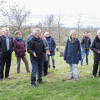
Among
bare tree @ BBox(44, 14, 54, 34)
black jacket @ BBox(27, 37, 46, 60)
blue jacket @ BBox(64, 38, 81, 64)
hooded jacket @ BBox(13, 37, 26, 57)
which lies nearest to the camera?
black jacket @ BBox(27, 37, 46, 60)

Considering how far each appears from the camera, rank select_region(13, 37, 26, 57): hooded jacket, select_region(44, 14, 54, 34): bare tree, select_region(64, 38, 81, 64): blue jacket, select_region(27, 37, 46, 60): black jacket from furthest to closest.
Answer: select_region(44, 14, 54, 34): bare tree < select_region(13, 37, 26, 57): hooded jacket < select_region(64, 38, 81, 64): blue jacket < select_region(27, 37, 46, 60): black jacket

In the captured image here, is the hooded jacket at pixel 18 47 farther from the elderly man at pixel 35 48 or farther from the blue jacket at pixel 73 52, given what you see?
the blue jacket at pixel 73 52

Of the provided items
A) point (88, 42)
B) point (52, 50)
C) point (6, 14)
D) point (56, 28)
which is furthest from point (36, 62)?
point (56, 28)

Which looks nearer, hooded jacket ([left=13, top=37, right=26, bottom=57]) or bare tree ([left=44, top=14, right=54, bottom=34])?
hooded jacket ([left=13, top=37, right=26, bottom=57])

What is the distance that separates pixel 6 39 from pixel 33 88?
7.80ft

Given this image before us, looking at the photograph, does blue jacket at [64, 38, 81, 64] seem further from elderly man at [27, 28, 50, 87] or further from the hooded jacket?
the hooded jacket

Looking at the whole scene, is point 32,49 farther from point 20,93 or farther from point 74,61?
point 74,61

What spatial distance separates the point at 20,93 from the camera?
3629 mm

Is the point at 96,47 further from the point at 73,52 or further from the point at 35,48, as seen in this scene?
the point at 35,48

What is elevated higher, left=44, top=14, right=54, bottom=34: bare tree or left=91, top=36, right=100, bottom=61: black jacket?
left=44, top=14, right=54, bottom=34: bare tree

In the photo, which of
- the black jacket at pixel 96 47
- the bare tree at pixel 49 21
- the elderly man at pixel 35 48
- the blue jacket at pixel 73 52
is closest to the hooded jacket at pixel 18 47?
the elderly man at pixel 35 48

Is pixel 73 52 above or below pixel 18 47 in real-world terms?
below

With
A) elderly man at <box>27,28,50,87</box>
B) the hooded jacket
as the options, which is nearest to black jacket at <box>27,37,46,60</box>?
elderly man at <box>27,28,50,87</box>

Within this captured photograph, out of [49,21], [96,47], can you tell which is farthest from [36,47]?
[49,21]
